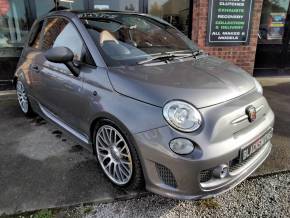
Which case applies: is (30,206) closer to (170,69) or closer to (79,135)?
A: (79,135)

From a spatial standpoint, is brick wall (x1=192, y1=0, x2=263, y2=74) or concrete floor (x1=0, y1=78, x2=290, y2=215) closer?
concrete floor (x1=0, y1=78, x2=290, y2=215)

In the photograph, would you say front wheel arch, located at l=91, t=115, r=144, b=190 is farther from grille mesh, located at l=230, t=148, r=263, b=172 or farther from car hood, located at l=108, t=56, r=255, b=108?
grille mesh, located at l=230, t=148, r=263, b=172

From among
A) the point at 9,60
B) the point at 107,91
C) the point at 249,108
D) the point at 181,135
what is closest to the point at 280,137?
the point at 249,108

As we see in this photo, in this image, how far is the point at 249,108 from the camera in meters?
2.19

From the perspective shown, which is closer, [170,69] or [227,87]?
[227,87]

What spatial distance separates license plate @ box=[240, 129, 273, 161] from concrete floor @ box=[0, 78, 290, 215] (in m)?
0.52

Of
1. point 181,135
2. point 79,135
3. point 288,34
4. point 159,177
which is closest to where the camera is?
point 181,135

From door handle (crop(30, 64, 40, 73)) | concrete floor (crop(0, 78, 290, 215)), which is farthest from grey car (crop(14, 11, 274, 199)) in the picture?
concrete floor (crop(0, 78, 290, 215))

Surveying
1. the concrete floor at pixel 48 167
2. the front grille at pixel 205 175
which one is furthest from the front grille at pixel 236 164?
the concrete floor at pixel 48 167

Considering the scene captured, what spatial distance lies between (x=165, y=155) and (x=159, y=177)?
0.71 feet

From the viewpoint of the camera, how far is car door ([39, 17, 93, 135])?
2639 millimetres

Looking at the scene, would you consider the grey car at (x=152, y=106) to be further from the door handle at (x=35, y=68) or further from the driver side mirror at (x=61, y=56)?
the door handle at (x=35, y=68)

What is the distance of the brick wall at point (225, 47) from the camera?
5.35m

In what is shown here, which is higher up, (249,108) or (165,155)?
(249,108)
